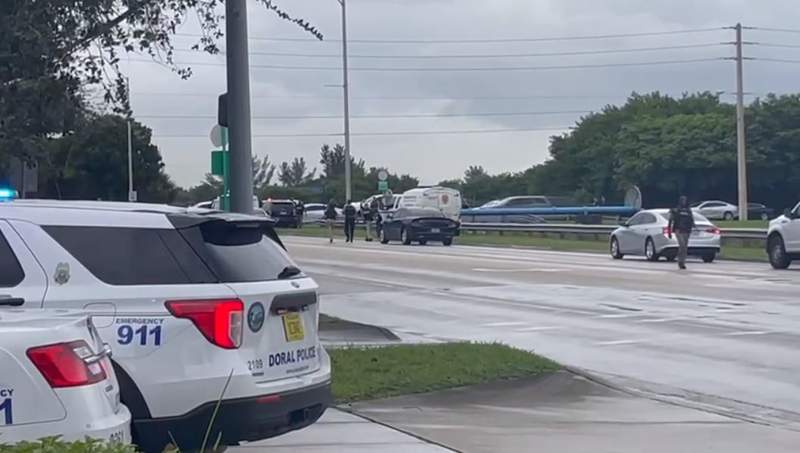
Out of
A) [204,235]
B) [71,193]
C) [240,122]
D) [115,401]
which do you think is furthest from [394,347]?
[71,193]

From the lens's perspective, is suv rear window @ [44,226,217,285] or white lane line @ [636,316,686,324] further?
white lane line @ [636,316,686,324]

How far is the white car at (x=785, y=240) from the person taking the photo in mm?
31094

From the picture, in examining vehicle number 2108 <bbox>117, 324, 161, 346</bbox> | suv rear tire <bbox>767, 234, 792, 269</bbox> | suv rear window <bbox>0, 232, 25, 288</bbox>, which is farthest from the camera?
suv rear tire <bbox>767, 234, 792, 269</bbox>

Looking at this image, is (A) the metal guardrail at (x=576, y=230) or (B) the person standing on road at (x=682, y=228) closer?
(B) the person standing on road at (x=682, y=228)

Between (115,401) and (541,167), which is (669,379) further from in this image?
(541,167)

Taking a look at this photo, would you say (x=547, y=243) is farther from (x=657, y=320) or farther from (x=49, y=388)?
(x=49, y=388)

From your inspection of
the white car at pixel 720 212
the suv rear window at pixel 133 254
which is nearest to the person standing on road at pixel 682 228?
the suv rear window at pixel 133 254

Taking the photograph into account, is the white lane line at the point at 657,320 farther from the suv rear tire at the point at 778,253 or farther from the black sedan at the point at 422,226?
the black sedan at the point at 422,226

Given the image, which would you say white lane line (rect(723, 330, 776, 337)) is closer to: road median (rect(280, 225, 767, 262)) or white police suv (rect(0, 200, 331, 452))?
white police suv (rect(0, 200, 331, 452))

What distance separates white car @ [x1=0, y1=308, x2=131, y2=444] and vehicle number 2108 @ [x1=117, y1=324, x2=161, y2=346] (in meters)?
1.74

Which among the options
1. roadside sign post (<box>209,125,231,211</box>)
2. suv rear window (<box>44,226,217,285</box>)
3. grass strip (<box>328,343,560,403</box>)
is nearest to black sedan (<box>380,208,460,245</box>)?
roadside sign post (<box>209,125,231,211</box>)

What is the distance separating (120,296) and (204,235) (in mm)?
653

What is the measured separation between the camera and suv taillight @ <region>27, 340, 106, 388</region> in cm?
577

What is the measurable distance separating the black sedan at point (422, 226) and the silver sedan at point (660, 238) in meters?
12.7
